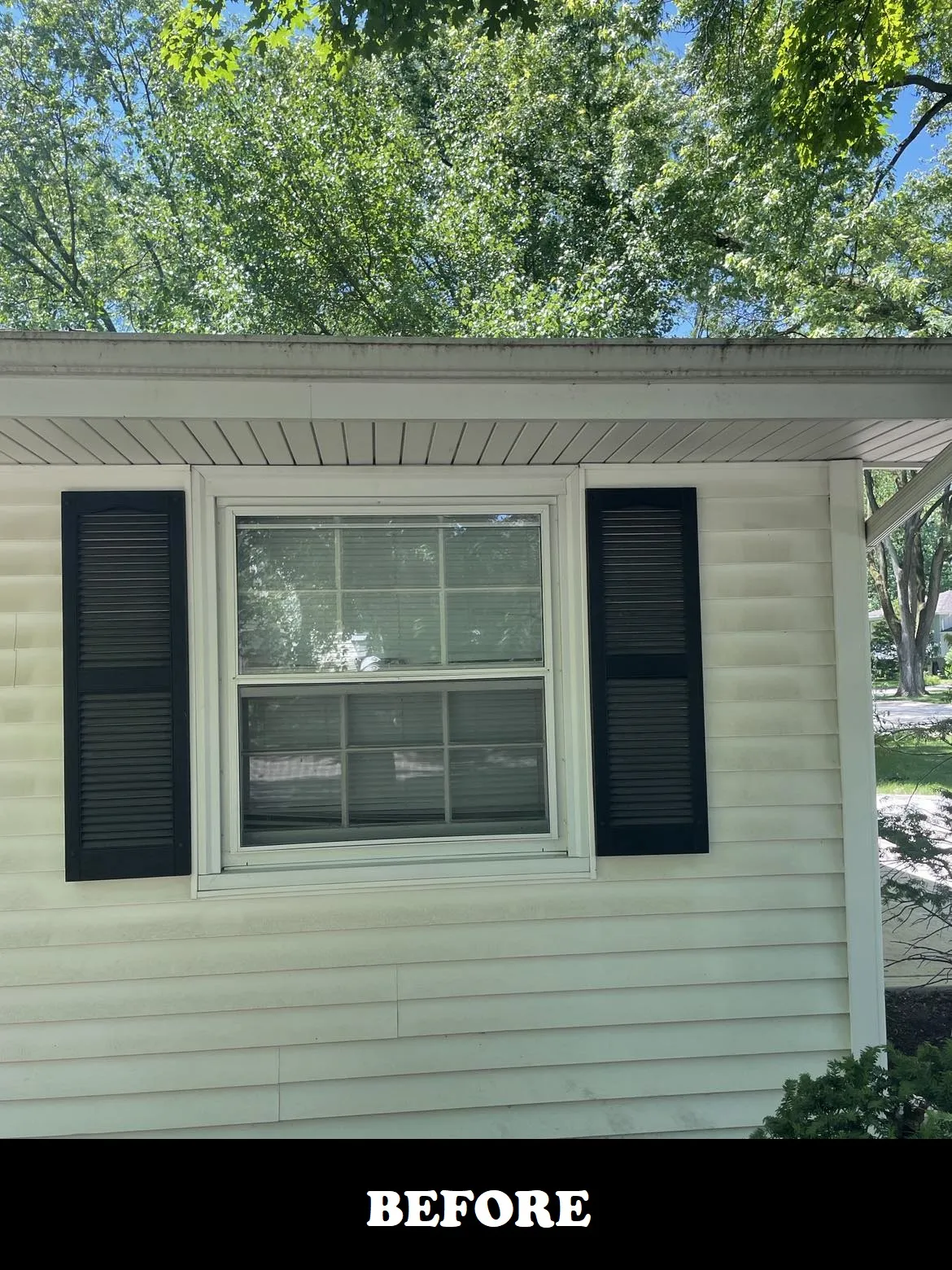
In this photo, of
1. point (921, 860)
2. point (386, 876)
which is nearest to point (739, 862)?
point (386, 876)

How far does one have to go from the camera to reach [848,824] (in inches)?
114

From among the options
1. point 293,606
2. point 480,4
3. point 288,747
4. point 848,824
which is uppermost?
point 480,4

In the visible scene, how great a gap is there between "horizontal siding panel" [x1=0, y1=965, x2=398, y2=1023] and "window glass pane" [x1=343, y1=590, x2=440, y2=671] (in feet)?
3.27

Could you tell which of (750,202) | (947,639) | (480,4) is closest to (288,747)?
(480,4)

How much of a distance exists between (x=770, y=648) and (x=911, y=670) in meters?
17.5

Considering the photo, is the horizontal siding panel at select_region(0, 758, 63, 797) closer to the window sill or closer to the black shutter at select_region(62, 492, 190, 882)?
the black shutter at select_region(62, 492, 190, 882)

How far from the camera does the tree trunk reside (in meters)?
18.3

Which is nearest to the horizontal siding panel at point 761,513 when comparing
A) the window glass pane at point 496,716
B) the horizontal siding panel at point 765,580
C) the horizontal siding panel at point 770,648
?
the horizontal siding panel at point 765,580

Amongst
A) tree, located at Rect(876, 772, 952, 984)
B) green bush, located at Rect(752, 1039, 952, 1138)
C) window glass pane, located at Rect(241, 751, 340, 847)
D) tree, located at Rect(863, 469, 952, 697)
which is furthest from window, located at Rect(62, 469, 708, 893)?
tree, located at Rect(863, 469, 952, 697)

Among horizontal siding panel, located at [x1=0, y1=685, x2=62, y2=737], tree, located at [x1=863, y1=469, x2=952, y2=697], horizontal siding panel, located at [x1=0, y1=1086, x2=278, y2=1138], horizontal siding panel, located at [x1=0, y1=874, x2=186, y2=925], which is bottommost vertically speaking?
horizontal siding panel, located at [x1=0, y1=1086, x2=278, y2=1138]

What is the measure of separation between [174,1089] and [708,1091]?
168 cm

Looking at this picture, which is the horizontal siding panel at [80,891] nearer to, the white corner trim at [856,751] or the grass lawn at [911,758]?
the white corner trim at [856,751]

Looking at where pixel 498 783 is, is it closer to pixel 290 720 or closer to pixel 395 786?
pixel 395 786

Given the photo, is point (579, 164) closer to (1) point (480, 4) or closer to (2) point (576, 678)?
(1) point (480, 4)
